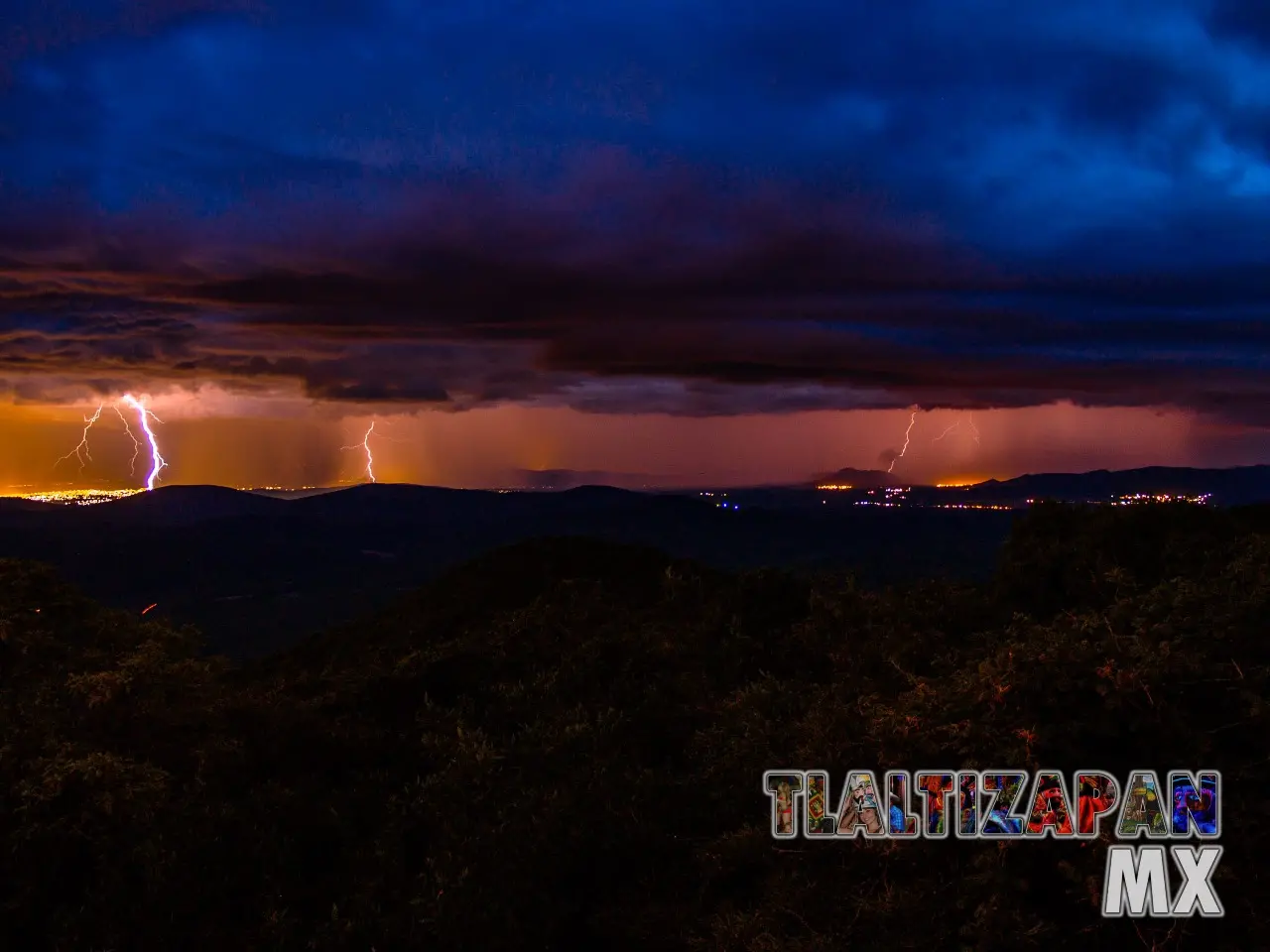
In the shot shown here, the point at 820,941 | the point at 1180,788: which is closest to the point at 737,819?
the point at 820,941

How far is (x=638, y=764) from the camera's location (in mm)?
12945

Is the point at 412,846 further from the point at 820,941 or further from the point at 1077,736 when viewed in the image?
the point at 1077,736

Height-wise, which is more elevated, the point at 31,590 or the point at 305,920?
the point at 31,590

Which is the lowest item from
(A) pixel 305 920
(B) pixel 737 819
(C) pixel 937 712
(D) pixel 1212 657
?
(A) pixel 305 920

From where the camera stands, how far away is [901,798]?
937cm

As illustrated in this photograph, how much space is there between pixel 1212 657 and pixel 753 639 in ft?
34.3

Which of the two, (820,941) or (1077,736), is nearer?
(820,941)

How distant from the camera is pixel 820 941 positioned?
26.1ft

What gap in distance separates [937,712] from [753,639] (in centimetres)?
940

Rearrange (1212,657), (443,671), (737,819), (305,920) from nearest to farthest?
(1212,657) → (305,920) → (737,819) → (443,671)

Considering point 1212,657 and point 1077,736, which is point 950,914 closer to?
point 1077,736

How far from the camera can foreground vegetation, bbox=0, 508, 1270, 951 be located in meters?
8.56

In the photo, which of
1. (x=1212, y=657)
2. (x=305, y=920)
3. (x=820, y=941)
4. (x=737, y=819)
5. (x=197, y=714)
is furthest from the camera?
(x=197, y=714)

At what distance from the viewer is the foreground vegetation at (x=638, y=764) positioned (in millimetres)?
8562
